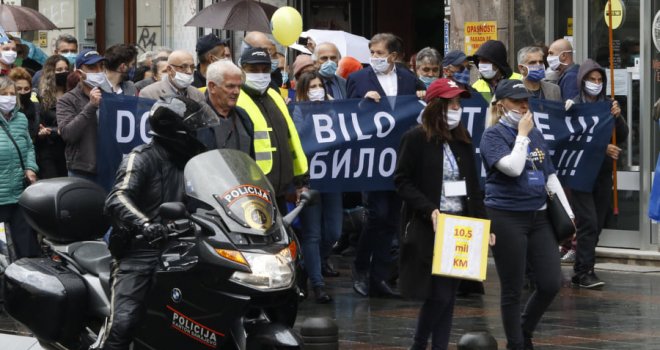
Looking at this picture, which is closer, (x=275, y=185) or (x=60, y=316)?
(x=60, y=316)

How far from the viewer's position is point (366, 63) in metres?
18.0

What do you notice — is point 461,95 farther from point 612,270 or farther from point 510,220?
point 612,270

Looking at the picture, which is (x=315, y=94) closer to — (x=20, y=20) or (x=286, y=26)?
(x=286, y=26)

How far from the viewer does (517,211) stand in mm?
9164

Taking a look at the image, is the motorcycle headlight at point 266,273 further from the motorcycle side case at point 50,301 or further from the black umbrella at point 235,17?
the black umbrella at point 235,17

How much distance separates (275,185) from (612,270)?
200 inches

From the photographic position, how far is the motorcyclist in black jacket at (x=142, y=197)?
768 cm

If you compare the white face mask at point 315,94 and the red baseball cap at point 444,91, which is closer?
the red baseball cap at point 444,91

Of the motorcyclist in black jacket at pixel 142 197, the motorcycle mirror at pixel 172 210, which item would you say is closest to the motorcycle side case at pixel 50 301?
the motorcyclist in black jacket at pixel 142 197

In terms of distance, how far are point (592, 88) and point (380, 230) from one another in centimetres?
247

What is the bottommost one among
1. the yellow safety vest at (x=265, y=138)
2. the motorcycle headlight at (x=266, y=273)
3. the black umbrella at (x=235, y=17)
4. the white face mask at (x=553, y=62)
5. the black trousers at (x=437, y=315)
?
the black trousers at (x=437, y=315)

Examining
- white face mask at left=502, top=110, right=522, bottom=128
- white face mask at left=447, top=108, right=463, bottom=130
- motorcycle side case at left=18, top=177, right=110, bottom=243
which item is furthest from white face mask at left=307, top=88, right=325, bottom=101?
motorcycle side case at left=18, top=177, right=110, bottom=243

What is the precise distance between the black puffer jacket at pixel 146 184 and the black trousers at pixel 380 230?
449 cm

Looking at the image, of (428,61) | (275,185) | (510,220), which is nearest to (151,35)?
(428,61)
